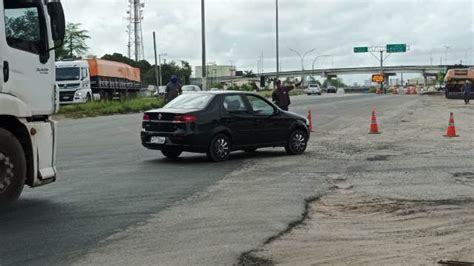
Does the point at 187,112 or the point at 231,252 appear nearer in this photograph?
the point at 231,252

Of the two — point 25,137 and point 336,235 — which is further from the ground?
point 25,137

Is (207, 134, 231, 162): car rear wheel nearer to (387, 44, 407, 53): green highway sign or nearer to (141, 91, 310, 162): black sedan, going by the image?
(141, 91, 310, 162): black sedan

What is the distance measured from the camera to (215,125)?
1317cm

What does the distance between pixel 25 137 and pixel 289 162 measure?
22.2 feet

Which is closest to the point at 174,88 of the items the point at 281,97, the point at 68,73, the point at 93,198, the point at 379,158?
the point at 281,97

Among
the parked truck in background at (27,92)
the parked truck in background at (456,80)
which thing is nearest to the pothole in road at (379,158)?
the parked truck in background at (27,92)

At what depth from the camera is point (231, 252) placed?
6141 millimetres

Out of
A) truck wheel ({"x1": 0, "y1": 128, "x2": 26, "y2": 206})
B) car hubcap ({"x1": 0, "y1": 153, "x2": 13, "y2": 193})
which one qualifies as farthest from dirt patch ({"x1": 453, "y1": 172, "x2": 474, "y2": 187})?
car hubcap ({"x1": 0, "y1": 153, "x2": 13, "y2": 193})

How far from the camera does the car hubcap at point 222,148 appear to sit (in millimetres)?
13281

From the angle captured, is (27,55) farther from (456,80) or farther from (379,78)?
(379,78)

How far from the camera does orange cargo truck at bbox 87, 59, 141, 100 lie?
1604 inches

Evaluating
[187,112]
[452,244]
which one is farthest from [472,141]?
[452,244]

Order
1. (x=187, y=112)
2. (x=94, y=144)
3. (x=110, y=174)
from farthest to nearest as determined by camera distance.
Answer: (x=94, y=144)
(x=187, y=112)
(x=110, y=174)

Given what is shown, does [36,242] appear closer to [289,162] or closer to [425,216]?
[425,216]
